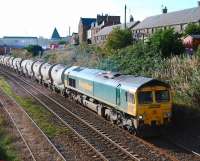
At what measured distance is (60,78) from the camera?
3778 cm

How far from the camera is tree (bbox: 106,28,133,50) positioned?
160 ft

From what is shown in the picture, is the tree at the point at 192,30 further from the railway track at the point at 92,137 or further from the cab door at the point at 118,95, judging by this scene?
the cab door at the point at 118,95

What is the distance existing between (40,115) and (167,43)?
12719 millimetres

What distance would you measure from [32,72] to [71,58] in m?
9.90

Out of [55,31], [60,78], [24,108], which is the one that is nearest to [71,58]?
[60,78]

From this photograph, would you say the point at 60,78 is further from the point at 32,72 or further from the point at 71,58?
the point at 71,58

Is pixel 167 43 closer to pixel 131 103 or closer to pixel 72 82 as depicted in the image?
pixel 72 82

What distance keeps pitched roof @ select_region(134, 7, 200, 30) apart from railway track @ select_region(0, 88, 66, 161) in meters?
42.9

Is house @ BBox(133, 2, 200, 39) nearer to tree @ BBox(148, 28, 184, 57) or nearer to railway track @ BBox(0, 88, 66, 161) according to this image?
tree @ BBox(148, 28, 184, 57)

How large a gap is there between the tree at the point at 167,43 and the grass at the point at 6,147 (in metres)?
15.7

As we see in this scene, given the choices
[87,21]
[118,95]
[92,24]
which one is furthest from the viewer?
[87,21]

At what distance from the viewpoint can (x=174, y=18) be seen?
74.4 m

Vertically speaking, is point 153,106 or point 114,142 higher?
point 153,106

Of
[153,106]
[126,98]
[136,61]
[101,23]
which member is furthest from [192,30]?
[101,23]
